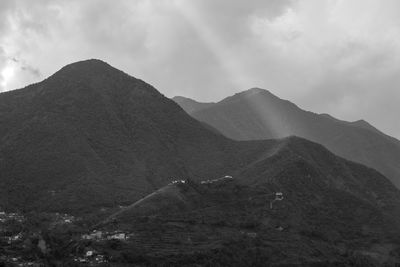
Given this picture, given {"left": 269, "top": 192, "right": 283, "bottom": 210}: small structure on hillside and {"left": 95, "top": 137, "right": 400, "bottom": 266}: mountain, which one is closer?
{"left": 95, "top": 137, "right": 400, "bottom": 266}: mountain

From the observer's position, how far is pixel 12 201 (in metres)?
189

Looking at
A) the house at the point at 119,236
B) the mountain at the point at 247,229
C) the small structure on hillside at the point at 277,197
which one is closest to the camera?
the house at the point at 119,236

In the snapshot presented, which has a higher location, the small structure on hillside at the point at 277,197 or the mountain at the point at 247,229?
the small structure on hillside at the point at 277,197

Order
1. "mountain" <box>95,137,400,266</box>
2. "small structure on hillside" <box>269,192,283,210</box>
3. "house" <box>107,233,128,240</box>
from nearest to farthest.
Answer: "house" <box>107,233,128,240</box> → "mountain" <box>95,137,400,266</box> → "small structure on hillside" <box>269,192,283,210</box>

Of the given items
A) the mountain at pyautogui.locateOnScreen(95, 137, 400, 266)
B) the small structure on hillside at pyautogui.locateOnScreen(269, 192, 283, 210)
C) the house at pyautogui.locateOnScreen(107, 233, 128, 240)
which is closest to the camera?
the house at pyautogui.locateOnScreen(107, 233, 128, 240)

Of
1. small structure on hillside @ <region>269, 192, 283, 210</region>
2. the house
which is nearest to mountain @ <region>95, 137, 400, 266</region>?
small structure on hillside @ <region>269, 192, 283, 210</region>

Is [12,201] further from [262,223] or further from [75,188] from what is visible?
[262,223]

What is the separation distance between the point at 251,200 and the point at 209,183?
14279mm

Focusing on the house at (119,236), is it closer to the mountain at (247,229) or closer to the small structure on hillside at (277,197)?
the mountain at (247,229)

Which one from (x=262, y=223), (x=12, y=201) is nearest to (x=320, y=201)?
(x=262, y=223)

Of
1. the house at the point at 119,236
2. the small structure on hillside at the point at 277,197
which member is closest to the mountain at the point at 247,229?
the small structure on hillside at the point at 277,197

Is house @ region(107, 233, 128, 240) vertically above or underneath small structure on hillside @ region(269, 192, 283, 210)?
underneath

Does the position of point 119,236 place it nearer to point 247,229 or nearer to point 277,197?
point 247,229

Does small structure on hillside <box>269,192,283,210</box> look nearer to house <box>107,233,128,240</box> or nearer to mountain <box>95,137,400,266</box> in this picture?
mountain <box>95,137,400,266</box>
